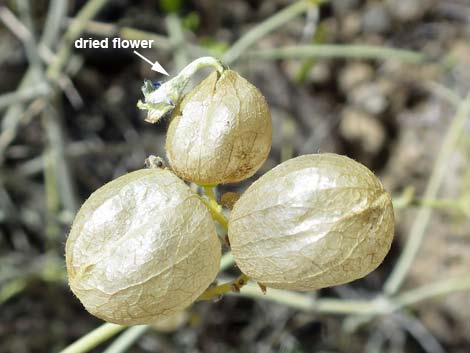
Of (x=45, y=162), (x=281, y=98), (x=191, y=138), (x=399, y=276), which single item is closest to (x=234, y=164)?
(x=191, y=138)

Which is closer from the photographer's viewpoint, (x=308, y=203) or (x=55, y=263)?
(x=308, y=203)

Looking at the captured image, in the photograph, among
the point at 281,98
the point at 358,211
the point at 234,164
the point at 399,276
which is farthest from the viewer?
the point at 281,98

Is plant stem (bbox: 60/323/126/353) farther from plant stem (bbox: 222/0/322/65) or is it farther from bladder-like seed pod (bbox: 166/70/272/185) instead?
plant stem (bbox: 222/0/322/65)

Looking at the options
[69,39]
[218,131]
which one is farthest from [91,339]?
[69,39]

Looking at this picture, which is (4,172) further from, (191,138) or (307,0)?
(191,138)

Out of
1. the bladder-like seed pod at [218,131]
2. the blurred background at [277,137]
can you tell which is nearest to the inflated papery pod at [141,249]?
the bladder-like seed pod at [218,131]

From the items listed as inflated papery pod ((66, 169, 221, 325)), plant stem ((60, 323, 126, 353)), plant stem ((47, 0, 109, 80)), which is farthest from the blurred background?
inflated papery pod ((66, 169, 221, 325))
